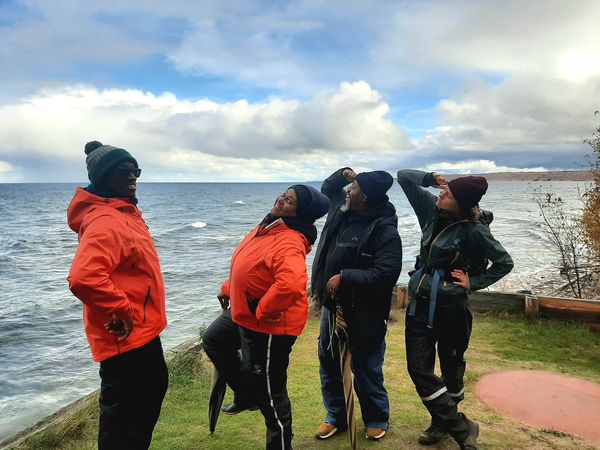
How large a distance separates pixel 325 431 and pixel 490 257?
6.43 ft

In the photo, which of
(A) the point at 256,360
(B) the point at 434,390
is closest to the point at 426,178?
(B) the point at 434,390

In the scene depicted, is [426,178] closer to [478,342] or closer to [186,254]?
[478,342]

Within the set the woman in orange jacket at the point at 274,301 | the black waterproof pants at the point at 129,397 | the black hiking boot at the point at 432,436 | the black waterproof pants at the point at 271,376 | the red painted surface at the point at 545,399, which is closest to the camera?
the black waterproof pants at the point at 129,397

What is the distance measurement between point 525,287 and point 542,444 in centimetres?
1180

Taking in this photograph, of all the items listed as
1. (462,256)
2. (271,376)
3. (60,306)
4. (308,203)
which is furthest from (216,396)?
(60,306)

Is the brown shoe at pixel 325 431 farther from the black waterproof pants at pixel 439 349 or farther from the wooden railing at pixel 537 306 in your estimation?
the wooden railing at pixel 537 306

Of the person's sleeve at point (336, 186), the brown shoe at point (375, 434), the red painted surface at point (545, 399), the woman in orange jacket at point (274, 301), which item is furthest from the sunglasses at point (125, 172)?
the red painted surface at point (545, 399)

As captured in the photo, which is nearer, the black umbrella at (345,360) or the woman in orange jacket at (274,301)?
the woman in orange jacket at (274,301)

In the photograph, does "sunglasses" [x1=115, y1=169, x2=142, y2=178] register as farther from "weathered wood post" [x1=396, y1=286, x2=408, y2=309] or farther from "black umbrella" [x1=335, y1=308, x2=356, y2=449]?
"weathered wood post" [x1=396, y1=286, x2=408, y2=309]

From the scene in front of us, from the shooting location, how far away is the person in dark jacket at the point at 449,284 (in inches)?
140

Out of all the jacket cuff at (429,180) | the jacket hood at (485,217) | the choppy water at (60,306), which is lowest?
the choppy water at (60,306)

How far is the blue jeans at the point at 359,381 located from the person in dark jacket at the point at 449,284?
35 centimetres

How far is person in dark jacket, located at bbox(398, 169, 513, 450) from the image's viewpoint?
3549mm

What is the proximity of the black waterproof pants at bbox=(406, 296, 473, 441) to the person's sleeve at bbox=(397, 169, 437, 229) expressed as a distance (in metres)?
0.75
